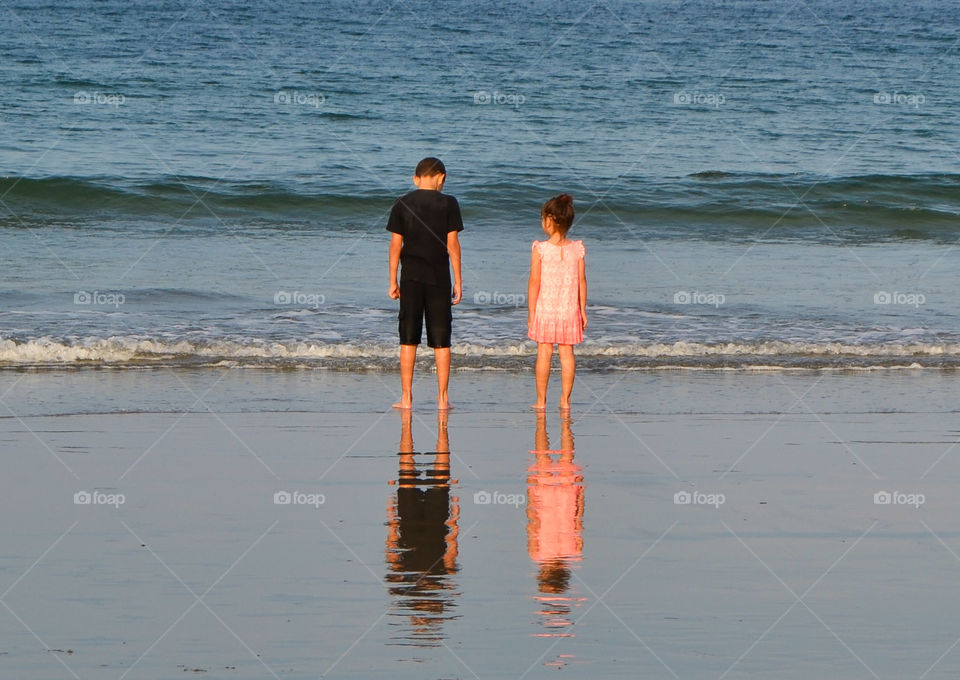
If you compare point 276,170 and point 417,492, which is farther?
point 276,170

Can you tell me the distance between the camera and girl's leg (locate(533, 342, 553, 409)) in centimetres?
790

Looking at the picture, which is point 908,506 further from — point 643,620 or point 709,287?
point 709,287

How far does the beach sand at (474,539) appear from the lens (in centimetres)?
387

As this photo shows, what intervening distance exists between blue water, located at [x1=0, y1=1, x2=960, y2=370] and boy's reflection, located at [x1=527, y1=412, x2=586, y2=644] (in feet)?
10.2

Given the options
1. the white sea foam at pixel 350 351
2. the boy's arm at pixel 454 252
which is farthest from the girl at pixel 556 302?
the white sea foam at pixel 350 351

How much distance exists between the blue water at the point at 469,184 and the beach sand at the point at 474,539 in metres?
2.10

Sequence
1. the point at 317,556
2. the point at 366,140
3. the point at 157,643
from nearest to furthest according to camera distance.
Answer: the point at 157,643 < the point at 317,556 < the point at 366,140

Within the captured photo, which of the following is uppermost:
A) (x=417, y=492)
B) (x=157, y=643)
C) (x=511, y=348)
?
(x=511, y=348)

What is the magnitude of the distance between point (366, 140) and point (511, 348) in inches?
563

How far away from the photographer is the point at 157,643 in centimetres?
388

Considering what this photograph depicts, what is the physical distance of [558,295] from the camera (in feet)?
26.3

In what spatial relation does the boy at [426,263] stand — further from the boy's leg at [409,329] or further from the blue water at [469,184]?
the blue water at [469,184]

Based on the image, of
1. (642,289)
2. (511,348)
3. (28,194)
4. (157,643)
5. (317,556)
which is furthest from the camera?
(28,194)

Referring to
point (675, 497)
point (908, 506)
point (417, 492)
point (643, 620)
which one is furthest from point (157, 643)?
point (908, 506)
